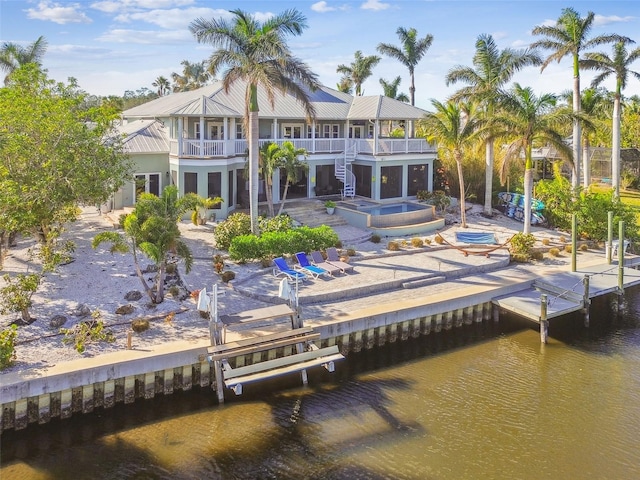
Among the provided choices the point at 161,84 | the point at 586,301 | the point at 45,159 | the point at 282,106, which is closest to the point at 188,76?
the point at 161,84

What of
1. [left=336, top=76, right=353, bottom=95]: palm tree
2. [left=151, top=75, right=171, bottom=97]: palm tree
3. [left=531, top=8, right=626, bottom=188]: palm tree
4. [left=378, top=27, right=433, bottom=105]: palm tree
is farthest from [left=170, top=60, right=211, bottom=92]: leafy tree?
[left=531, top=8, right=626, bottom=188]: palm tree

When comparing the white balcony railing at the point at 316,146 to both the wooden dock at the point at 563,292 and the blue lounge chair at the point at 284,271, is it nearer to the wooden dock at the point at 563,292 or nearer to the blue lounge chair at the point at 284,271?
the blue lounge chair at the point at 284,271

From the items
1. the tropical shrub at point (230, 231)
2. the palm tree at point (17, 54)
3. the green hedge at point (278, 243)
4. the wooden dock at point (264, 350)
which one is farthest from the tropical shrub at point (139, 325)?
the palm tree at point (17, 54)

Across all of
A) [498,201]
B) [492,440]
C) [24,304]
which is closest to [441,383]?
[492,440]

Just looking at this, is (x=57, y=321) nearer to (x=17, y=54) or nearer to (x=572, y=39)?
(x=17, y=54)

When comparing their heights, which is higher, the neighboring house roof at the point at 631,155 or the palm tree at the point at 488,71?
the palm tree at the point at 488,71

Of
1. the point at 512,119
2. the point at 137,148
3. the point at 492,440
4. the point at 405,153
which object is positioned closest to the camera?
the point at 492,440

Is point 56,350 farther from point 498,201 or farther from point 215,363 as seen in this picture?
point 498,201
